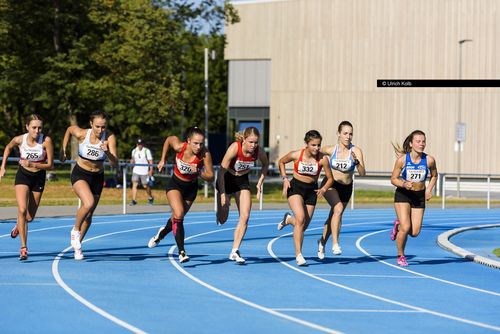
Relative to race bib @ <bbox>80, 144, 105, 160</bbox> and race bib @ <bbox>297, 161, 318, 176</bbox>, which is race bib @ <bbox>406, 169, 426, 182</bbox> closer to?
race bib @ <bbox>297, 161, 318, 176</bbox>

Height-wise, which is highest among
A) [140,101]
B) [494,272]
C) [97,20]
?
[97,20]

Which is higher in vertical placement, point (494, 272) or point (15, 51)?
point (15, 51)

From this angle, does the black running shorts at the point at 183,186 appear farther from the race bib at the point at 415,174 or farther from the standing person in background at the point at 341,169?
the race bib at the point at 415,174

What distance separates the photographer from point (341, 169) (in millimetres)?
14438

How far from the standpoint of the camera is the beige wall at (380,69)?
57906 mm

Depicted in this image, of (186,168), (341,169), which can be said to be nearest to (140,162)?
(341,169)

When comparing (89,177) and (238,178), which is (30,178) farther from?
(238,178)

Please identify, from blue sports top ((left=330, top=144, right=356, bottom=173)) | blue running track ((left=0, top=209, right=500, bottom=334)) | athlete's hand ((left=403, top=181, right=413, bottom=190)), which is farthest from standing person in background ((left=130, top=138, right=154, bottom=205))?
athlete's hand ((left=403, top=181, right=413, bottom=190))

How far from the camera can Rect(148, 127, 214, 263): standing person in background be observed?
1309 cm

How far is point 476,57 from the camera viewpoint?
57.6m

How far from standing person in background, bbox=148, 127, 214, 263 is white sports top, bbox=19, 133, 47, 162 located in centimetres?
157

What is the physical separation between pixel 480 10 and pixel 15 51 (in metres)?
26.7

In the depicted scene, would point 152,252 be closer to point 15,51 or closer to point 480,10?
point 15,51

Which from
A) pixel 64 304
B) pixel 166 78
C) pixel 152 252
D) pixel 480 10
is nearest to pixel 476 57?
pixel 480 10
